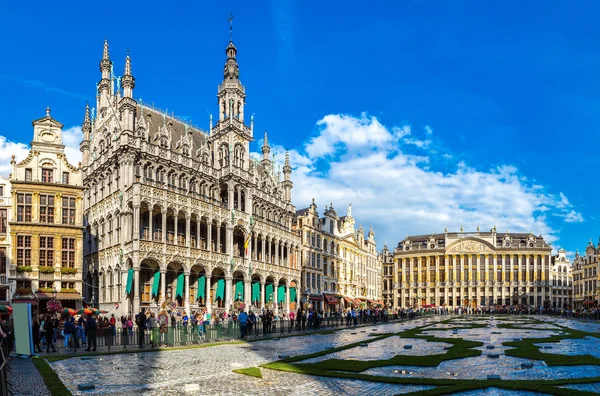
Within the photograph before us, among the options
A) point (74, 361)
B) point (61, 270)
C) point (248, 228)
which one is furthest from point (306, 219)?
point (74, 361)

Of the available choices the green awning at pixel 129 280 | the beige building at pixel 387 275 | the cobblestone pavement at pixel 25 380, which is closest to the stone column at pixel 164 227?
the green awning at pixel 129 280

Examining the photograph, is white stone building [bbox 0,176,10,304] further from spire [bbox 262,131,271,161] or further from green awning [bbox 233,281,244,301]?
spire [bbox 262,131,271,161]

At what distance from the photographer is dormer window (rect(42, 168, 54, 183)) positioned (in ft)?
156

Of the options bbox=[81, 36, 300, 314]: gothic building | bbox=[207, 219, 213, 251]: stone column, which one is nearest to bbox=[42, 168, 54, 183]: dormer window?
bbox=[81, 36, 300, 314]: gothic building

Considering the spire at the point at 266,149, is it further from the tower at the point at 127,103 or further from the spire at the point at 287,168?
the tower at the point at 127,103

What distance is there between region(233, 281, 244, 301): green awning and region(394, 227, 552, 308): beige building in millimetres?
87069

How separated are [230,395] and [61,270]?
37.1m

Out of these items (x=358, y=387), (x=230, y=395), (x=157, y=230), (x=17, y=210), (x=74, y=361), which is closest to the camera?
(x=230, y=395)

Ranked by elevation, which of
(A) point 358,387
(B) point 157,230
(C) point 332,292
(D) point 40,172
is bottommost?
(C) point 332,292

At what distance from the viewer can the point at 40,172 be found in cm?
4728

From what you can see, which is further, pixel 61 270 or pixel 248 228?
pixel 248 228

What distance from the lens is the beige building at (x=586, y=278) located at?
404 feet

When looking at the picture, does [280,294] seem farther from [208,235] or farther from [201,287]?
[208,235]

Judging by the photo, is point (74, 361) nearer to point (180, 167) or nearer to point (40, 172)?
point (40, 172)
